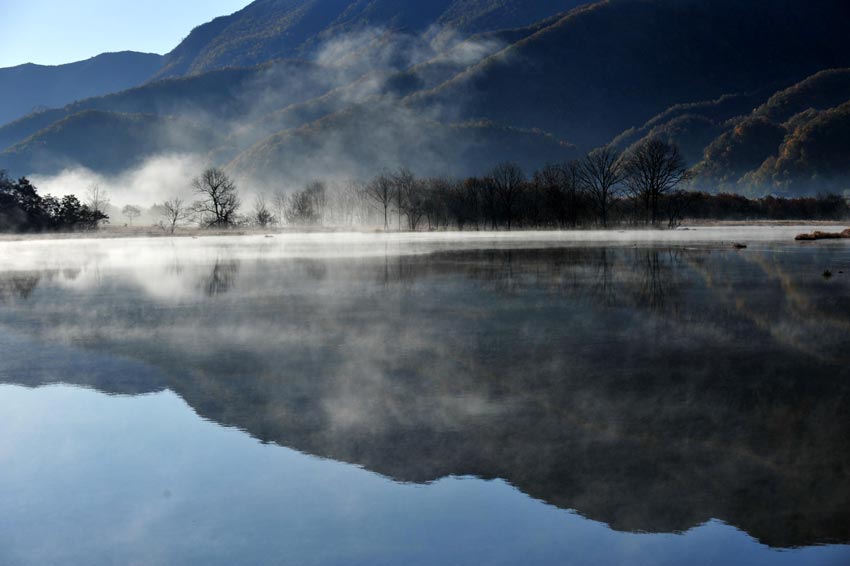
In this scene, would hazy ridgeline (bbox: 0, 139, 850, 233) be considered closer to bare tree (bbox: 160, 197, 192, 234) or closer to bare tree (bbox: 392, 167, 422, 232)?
bare tree (bbox: 392, 167, 422, 232)

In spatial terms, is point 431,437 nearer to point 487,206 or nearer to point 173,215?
point 487,206

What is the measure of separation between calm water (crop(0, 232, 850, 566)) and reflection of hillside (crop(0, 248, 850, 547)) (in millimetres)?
34

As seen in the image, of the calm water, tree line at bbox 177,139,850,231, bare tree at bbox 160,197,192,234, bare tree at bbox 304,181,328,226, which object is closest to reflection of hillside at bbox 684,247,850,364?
the calm water

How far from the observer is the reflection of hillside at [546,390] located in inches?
234

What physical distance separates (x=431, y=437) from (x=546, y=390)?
215 cm

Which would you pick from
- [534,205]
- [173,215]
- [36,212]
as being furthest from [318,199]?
[36,212]

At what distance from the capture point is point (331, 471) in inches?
251

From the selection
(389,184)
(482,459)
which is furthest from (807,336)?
(389,184)

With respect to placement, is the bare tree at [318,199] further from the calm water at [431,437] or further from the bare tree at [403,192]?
the calm water at [431,437]

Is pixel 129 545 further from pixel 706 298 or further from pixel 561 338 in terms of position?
pixel 706 298

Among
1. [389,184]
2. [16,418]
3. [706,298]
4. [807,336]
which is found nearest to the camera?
[16,418]

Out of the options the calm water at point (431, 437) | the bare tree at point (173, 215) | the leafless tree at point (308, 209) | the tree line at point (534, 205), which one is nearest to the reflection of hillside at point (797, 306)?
the calm water at point (431, 437)

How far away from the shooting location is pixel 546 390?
8.84m

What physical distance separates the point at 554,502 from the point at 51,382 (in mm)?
7133
